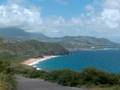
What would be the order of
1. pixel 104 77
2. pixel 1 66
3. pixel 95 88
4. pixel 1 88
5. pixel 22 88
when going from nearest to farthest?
pixel 1 88, pixel 22 88, pixel 95 88, pixel 1 66, pixel 104 77

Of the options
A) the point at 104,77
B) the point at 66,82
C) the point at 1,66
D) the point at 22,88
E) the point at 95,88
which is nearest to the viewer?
the point at 22,88

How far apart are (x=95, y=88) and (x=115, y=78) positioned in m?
A: 8.01

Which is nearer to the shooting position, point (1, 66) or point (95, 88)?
point (95, 88)

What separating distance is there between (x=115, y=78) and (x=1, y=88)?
22556mm

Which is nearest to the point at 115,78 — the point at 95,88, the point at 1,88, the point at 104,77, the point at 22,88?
the point at 104,77

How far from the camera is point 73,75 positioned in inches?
1471

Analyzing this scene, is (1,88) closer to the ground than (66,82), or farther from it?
farther from it

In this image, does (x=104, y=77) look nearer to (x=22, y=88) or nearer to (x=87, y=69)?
(x=87, y=69)

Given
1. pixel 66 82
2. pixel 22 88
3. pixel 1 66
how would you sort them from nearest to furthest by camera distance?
pixel 22 88
pixel 1 66
pixel 66 82

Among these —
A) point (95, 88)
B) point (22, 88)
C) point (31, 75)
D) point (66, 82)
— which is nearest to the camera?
point (22, 88)

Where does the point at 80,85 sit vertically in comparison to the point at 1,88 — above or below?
below

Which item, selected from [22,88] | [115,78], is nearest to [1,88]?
[22,88]

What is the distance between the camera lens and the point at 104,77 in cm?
3884

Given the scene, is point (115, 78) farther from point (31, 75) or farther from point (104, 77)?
point (31, 75)
